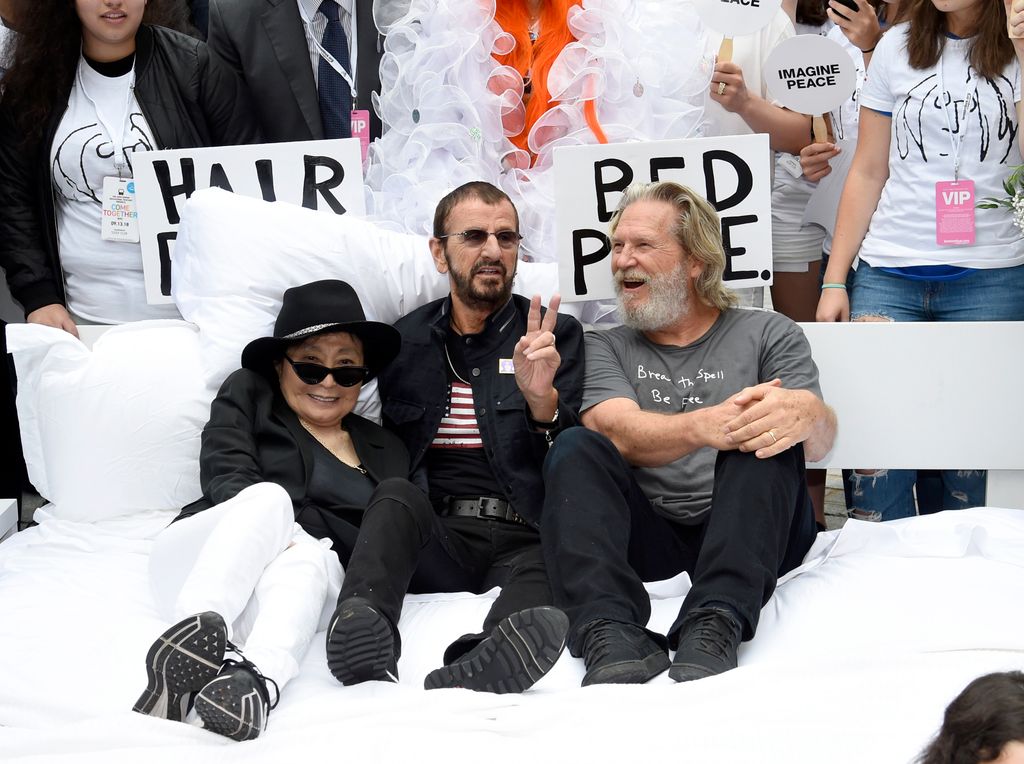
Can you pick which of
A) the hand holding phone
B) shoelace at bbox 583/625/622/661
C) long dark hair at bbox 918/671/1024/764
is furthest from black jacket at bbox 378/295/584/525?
long dark hair at bbox 918/671/1024/764

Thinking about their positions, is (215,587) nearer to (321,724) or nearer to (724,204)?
(321,724)

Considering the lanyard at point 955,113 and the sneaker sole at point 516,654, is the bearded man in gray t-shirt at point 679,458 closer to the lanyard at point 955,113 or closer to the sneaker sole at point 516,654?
the sneaker sole at point 516,654

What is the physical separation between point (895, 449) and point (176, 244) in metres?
2.08

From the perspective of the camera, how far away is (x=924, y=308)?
337cm

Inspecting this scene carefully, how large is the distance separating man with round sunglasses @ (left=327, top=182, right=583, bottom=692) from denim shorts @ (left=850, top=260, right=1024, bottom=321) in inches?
35.1

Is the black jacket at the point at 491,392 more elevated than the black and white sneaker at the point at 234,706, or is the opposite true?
the black jacket at the point at 491,392

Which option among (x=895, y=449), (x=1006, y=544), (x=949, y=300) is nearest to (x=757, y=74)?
(x=949, y=300)

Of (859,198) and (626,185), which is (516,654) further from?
Result: (859,198)

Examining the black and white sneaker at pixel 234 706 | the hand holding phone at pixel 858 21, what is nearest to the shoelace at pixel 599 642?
the black and white sneaker at pixel 234 706

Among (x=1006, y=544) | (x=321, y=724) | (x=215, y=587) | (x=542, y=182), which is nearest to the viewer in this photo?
(x=321, y=724)

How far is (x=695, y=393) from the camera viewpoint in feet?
9.81

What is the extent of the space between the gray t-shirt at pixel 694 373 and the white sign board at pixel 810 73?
2.45 ft

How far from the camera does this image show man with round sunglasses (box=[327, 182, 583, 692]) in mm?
2826

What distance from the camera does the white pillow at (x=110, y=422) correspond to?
3.10 metres
